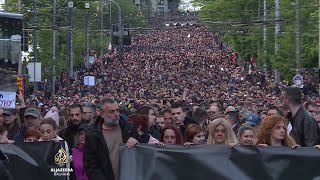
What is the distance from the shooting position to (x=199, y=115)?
55.9 feet

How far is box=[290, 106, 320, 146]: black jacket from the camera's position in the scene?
11.9 meters

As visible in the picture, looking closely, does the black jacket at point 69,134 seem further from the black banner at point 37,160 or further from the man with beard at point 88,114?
the man with beard at point 88,114

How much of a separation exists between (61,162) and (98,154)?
896mm

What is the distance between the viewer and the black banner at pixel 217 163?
10555 mm

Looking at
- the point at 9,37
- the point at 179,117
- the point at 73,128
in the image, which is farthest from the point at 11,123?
the point at 9,37

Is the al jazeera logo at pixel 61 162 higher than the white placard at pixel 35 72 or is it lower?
higher

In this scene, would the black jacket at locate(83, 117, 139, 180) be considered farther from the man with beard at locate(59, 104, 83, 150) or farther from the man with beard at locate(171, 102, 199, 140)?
the man with beard at locate(171, 102, 199, 140)

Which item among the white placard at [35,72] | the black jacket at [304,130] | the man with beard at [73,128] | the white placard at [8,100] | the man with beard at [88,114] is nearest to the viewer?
the black jacket at [304,130]

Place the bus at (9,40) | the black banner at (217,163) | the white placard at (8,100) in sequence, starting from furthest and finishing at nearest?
the bus at (9,40), the white placard at (8,100), the black banner at (217,163)

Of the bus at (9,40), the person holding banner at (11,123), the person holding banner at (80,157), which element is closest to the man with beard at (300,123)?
the person holding banner at (80,157)

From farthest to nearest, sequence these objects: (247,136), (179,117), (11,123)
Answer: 1. (179,117)
2. (11,123)
3. (247,136)

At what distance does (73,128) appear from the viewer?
13.3 m

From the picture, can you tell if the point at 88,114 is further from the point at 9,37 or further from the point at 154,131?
the point at 9,37

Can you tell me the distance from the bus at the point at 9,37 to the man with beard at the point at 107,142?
52.1ft
